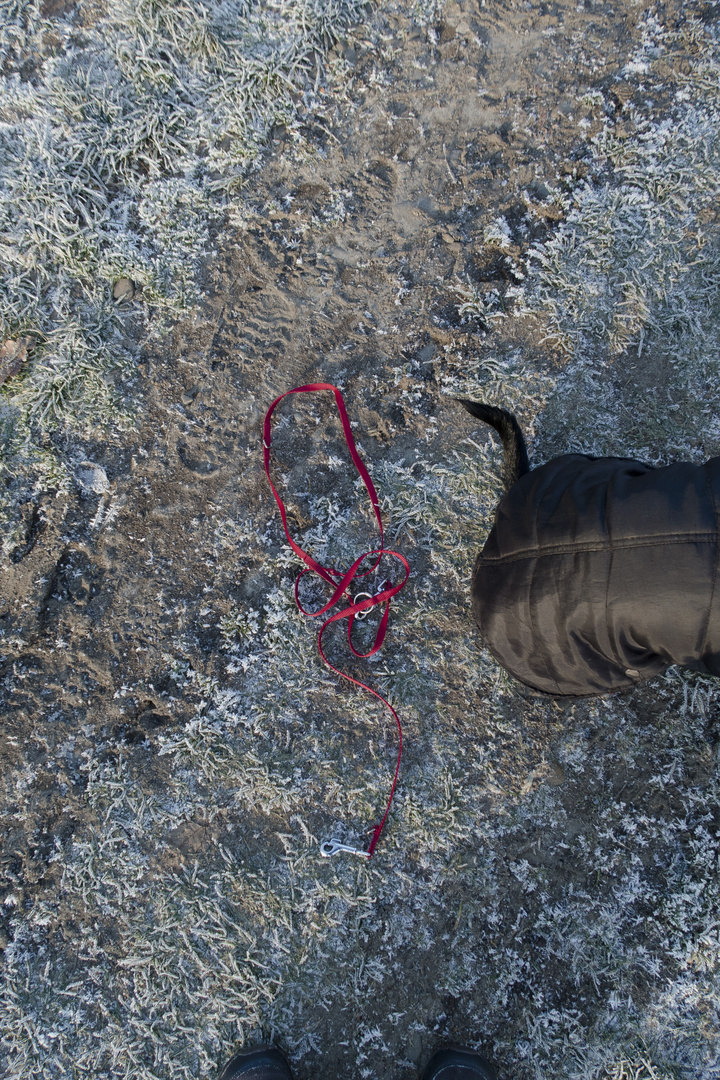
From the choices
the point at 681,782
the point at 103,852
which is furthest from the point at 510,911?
the point at 103,852

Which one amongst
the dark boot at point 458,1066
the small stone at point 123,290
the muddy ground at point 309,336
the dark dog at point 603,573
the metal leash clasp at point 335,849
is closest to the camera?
the dark dog at point 603,573

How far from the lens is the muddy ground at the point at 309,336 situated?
2.64 m

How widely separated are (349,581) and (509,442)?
3.03ft

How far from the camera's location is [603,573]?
1780 mm

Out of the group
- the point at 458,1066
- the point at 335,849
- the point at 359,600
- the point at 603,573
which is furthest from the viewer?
the point at 359,600

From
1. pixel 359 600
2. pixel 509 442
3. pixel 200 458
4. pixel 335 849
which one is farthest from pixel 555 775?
pixel 200 458

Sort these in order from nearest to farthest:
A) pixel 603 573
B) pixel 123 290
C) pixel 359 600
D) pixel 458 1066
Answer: pixel 603 573 < pixel 458 1066 < pixel 359 600 < pixel 123 290

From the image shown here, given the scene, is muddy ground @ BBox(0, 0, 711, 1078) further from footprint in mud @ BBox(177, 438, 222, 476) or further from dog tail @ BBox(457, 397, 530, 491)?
dog tail @ BBox(457, 397, 530, 491)

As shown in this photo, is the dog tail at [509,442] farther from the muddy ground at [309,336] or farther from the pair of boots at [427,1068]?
the pair of boots at [427,1068]

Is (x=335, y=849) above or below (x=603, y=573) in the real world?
below

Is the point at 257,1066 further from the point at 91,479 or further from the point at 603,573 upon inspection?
the point at 91,479

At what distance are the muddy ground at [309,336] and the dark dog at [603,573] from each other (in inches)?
25.3

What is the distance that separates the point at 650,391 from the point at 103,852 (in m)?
3.32

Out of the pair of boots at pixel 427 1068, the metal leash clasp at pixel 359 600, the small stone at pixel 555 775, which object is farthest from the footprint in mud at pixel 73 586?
the small stone at pixel 555 775
